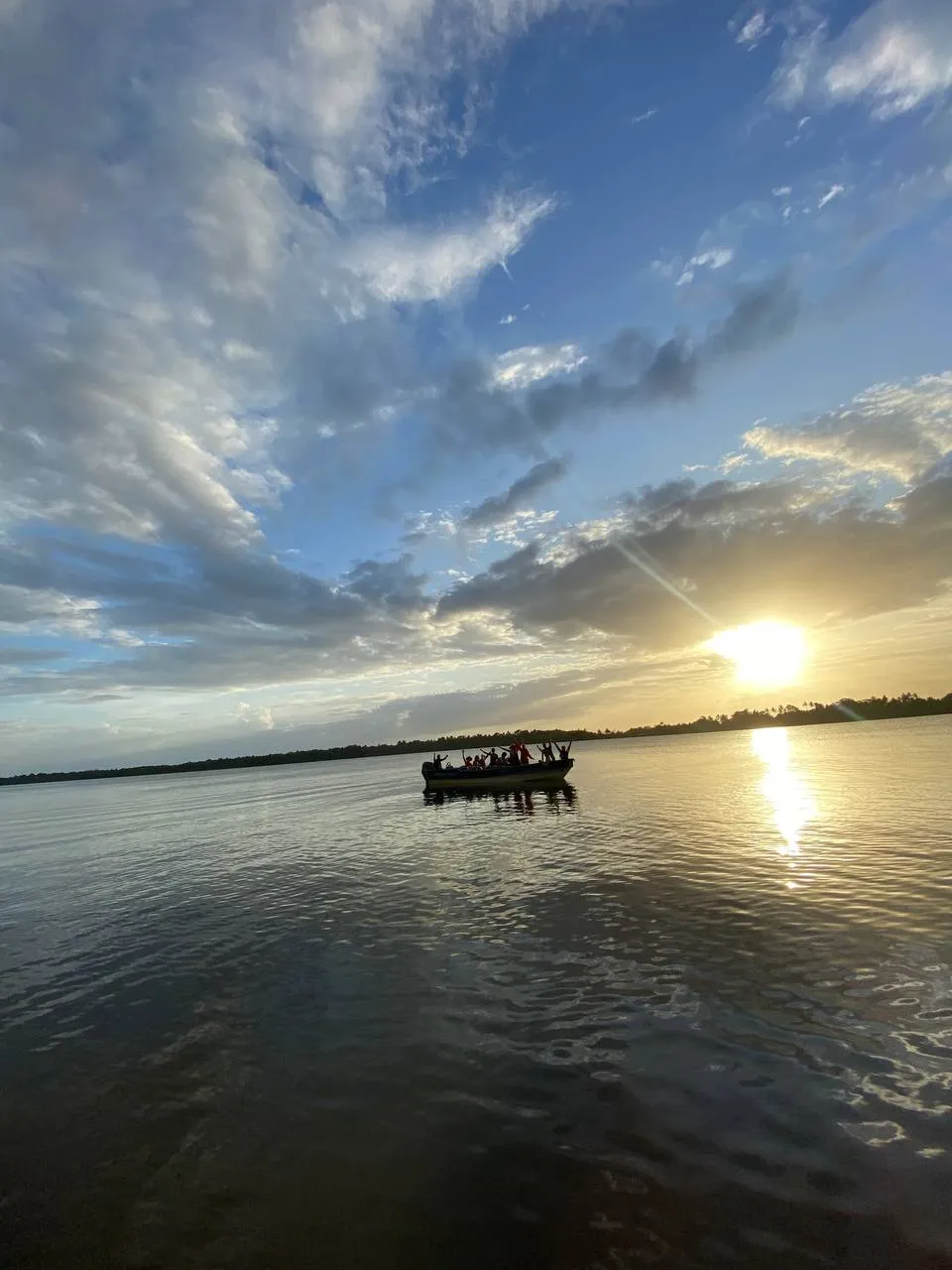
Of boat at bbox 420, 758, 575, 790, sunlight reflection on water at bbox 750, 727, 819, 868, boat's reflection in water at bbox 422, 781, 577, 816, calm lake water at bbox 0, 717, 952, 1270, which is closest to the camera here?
calm lake water at bbox 0, 717, 952, 1270

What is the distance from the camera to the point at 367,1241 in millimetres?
6914

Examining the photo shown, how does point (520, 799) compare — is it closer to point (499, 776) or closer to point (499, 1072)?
point (499, 776)

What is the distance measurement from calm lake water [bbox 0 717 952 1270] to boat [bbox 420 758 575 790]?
37.5 meters

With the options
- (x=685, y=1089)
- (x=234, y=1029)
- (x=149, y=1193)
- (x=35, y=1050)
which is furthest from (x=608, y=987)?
(x=35, y=1050)

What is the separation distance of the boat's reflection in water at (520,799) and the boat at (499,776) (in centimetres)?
72

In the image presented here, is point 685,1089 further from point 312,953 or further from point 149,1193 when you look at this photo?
point 312,953

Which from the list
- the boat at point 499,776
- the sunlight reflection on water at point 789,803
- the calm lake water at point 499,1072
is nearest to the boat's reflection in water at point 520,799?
the boat at point 499,776

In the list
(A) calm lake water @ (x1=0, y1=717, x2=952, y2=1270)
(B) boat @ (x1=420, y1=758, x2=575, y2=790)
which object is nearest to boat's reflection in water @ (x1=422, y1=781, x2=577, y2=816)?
(B) boat @ (x1=420, y1=758, x2=575, y2=790)

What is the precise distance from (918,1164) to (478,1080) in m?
5.68

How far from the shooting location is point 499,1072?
33.0ft

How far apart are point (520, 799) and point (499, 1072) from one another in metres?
47.3

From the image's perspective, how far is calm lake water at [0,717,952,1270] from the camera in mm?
6980

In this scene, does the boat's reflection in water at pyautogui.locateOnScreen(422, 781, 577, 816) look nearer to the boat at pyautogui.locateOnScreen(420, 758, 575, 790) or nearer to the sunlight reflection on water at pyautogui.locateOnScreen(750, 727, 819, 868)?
the boat at pyautogui.locateOnScreen(420, 758, 575, 790)

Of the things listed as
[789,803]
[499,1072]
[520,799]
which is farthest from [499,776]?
[499,1072]
